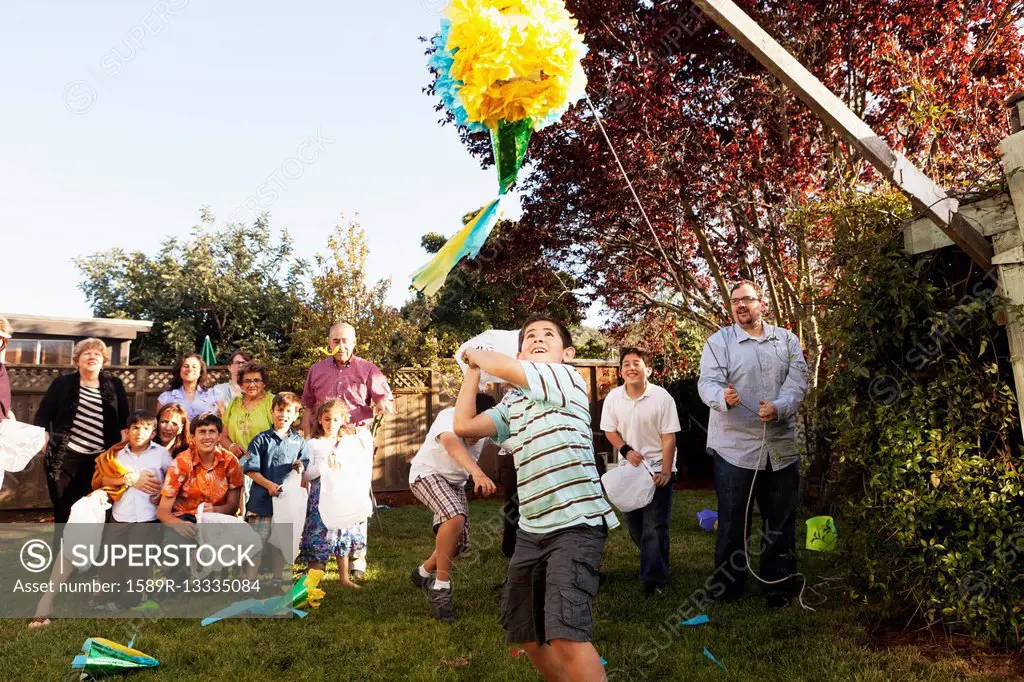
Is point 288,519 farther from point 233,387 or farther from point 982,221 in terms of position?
point 982,221

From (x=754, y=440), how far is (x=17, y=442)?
4187 millimetres

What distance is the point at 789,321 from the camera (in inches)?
256

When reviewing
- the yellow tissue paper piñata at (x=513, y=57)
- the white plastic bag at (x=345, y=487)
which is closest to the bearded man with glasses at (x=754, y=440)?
the yellow tissue paper piñata at (x=513, y=57)

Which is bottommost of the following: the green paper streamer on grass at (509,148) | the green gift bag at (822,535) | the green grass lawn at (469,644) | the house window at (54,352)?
the green grass lawn at (469,644)

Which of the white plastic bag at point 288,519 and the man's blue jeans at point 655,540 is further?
the white plastic bag at point 288,519

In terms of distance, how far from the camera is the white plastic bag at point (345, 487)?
443 cm

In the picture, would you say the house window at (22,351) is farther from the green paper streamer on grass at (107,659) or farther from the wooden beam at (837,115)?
the wooden beam at (837,115)

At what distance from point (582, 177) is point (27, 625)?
4.84 meters

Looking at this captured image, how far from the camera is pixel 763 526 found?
377cm

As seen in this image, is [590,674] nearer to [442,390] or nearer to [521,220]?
[521,220]

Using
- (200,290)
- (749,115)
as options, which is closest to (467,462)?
(749,115)

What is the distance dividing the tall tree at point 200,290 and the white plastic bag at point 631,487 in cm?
1770

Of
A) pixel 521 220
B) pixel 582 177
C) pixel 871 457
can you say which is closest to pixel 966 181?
pixel 871 457

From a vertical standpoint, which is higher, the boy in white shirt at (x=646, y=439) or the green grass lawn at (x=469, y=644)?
the boy in white shirt at (x=646, y=439)
